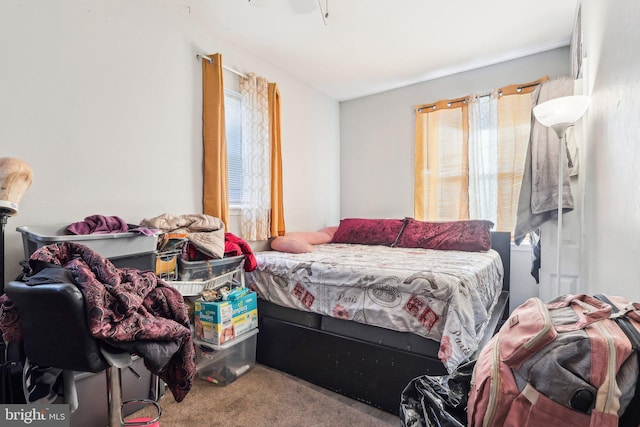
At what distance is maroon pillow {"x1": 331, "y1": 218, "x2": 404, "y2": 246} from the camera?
320 centimetres

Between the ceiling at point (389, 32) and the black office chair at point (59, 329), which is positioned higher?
the ceiling at point (389, 32)

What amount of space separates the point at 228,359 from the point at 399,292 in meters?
1.19

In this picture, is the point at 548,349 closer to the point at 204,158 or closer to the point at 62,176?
the point at 62,176

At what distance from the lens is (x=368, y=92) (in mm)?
3842

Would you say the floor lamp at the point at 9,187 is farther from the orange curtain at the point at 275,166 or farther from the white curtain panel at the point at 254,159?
the orange curtain at the point at 275,166

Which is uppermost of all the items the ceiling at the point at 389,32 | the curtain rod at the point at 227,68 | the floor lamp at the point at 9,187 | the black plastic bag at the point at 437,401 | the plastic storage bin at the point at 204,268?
the ceiling at the point at 389,32

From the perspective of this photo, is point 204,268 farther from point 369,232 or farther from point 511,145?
point 511,145

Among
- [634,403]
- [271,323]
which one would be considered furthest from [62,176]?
[634,403]

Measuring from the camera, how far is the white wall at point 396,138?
2955 millimetres

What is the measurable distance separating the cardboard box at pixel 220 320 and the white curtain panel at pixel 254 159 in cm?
89

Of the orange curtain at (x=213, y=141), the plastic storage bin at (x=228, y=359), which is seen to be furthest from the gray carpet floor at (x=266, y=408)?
the orange curtain at (x=213, y=141)

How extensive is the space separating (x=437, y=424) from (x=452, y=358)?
0.66m

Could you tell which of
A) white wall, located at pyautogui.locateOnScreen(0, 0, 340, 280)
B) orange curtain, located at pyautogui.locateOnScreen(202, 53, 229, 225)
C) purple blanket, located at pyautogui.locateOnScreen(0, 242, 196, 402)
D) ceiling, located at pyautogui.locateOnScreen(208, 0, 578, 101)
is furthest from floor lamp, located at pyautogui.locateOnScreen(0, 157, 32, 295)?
ceiling, located at pyautogui.locateOnScreen(208, 0, 578, 101)
